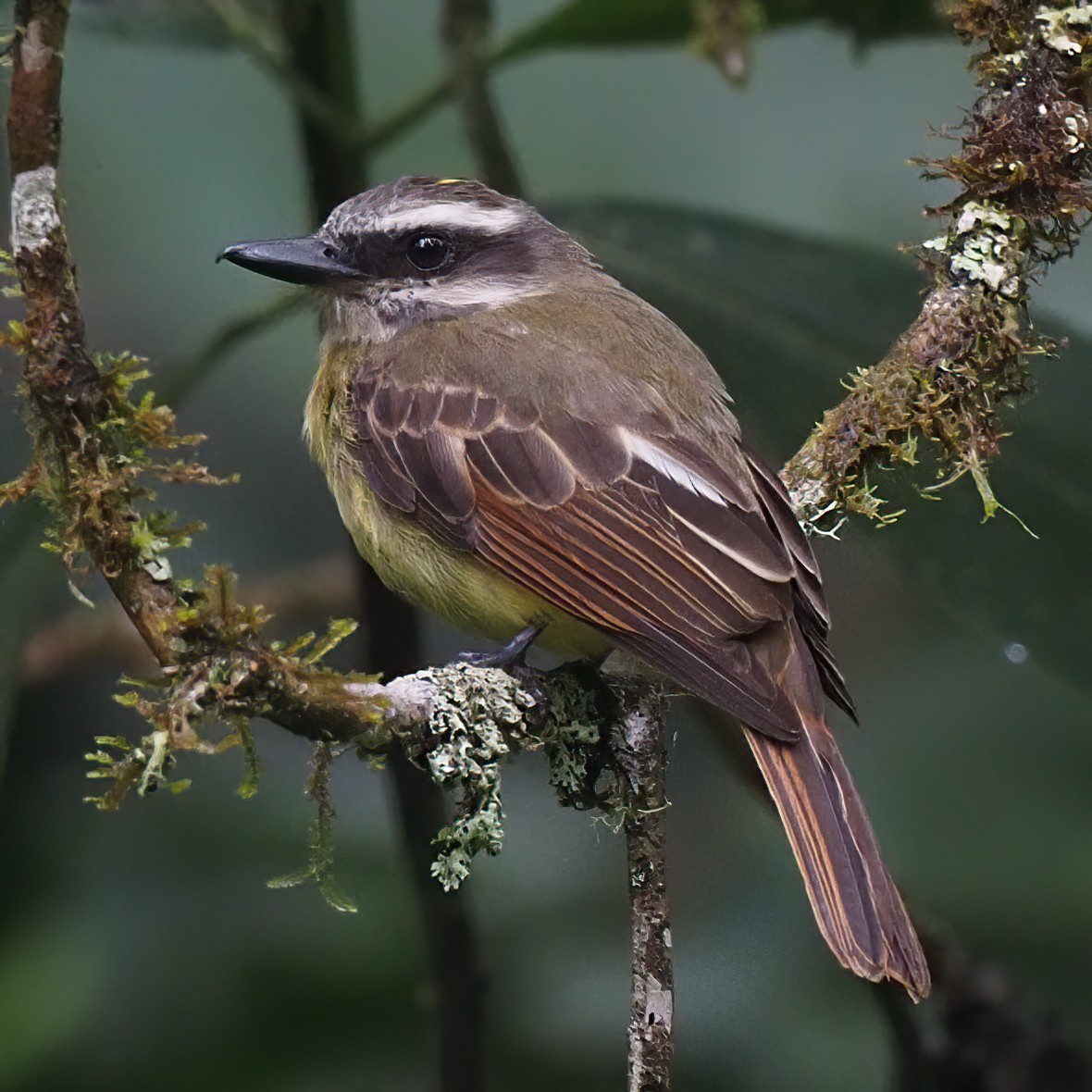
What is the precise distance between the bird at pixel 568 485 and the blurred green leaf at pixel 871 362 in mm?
475

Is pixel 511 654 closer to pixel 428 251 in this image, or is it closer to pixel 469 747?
pixel 469 747

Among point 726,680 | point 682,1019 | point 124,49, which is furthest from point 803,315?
point 124,49

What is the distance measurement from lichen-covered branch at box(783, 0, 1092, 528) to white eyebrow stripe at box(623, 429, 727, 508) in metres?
0.24

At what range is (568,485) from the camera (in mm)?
2270

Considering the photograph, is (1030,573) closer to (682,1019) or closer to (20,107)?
(682,1019)

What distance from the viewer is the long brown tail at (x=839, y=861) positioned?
1.92m

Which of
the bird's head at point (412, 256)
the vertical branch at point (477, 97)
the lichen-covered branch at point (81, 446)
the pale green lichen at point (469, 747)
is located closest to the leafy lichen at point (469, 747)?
the pale green lichen at point (469, 747)

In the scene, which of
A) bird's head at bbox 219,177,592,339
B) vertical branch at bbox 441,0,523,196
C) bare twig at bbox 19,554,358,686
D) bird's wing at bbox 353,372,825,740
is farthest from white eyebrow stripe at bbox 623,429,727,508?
vertical branch at bbox 441,0,523,196

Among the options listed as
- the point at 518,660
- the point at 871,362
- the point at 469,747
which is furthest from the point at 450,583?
the point at 871,362

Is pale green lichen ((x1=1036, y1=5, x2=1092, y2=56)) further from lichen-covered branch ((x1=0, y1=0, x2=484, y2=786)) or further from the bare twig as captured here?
the bare twig

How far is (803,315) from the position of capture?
3.18m

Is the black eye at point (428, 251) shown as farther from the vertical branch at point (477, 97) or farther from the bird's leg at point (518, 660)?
the bird's leg at point (518, 660)

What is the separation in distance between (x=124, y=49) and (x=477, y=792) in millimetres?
2390

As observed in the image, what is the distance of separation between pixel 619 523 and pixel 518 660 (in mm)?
283
